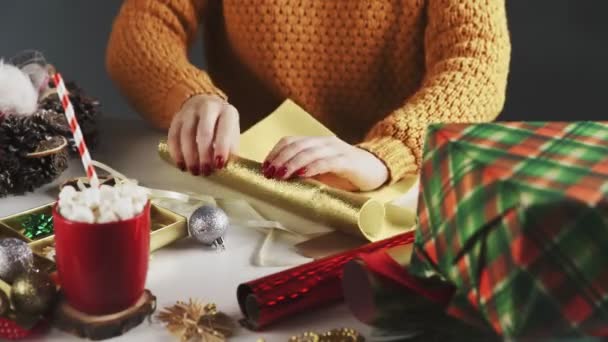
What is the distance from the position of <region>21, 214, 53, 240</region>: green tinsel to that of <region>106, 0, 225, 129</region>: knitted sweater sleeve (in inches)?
11.6

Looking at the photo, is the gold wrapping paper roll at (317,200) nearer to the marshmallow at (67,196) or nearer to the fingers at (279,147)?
the fingers at (279,147)

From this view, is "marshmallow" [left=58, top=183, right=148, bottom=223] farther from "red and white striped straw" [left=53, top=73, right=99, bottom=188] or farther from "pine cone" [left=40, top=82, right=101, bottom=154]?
"pine cone" [left=40, top=82, right=101, bottom=154]

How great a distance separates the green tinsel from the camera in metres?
0.73

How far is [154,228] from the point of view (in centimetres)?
75

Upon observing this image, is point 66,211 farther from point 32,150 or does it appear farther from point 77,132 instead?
point 32,150

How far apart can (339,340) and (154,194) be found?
30 cm

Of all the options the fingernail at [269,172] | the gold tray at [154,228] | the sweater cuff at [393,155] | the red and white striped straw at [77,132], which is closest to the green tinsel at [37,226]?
the gold tray at [154,228]

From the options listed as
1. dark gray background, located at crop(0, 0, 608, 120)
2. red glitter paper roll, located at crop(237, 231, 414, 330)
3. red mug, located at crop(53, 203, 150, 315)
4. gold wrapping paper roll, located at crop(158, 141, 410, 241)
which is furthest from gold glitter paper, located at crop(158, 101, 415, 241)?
dark gray background, located at crop(0, 0, 608, 120)

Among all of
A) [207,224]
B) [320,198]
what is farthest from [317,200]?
[207,224]

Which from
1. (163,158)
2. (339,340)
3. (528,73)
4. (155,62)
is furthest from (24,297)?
(528,73)

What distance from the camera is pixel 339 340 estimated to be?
60 cm

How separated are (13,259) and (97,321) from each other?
0.11m

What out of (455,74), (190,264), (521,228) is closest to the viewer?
(521,228)

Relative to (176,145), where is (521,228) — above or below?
above
